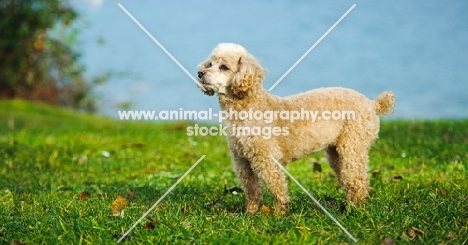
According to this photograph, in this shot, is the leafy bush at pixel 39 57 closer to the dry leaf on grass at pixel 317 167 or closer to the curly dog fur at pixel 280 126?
the dry leaf on grass at pixel 317 167

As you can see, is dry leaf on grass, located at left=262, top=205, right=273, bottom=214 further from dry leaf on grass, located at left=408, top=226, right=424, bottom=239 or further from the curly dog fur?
dry leaf on grass, located at left=408, top=226, right=424, bottom=239

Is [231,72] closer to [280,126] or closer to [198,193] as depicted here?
[280,126]

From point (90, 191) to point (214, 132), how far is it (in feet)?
15.8

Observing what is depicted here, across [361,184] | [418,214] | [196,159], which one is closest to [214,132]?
[196,159]

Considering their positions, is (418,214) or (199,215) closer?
(418,214)

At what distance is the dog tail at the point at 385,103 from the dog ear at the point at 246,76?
3.57 ft

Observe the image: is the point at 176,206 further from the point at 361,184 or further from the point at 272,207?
the point at 361,184

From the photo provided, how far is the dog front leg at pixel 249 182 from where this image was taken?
199 inches

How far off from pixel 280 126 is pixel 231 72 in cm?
56

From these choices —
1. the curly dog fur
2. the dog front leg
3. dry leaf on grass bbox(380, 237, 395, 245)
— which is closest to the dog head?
the curly dog fur

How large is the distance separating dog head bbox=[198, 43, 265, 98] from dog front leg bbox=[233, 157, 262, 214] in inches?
23.3

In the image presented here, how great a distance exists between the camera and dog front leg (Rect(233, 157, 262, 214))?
16.6 ft

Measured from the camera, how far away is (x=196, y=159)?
7.80 meters

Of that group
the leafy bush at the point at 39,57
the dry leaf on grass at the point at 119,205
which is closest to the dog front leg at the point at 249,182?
the dry leaf on grass at the point at 119,205
